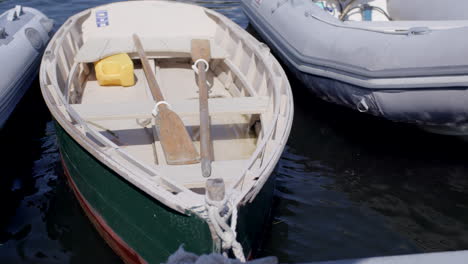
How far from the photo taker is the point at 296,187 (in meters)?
4.70

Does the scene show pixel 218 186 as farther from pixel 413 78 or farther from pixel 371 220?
pixel 413 78

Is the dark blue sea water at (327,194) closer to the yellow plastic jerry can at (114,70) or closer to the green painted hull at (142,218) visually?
the green painted hull at (142,218)

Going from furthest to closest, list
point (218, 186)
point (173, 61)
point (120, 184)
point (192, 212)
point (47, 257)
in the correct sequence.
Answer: point (173, 61) → point (47, 257) → point (120, 184) → point (192, 212) → point (218, 186)

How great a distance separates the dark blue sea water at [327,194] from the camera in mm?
3934

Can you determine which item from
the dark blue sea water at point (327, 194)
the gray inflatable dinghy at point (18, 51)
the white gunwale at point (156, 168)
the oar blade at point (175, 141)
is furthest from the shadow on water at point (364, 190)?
the gray inflatable dinghy at point (18, 51)

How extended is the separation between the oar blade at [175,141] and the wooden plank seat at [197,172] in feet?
0.50

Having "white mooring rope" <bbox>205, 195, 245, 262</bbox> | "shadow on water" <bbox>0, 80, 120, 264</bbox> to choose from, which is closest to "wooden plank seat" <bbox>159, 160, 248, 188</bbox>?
"white mooring rope" <bbox>205, 195, 245, 262</bbox>

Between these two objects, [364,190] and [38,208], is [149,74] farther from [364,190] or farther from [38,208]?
[364,190]

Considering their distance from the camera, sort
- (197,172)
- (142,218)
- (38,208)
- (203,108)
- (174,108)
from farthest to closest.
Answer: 1. (38,208)
2. (174,108)
3. (203,108)
4. (197,172)
5. (142,218)

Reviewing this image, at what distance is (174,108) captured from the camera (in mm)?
3965

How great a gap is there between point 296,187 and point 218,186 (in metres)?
2.57

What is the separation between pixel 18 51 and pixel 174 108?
292 cm

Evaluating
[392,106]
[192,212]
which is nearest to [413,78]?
[392,106]

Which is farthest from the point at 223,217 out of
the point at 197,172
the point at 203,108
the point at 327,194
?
the point at 327,194
